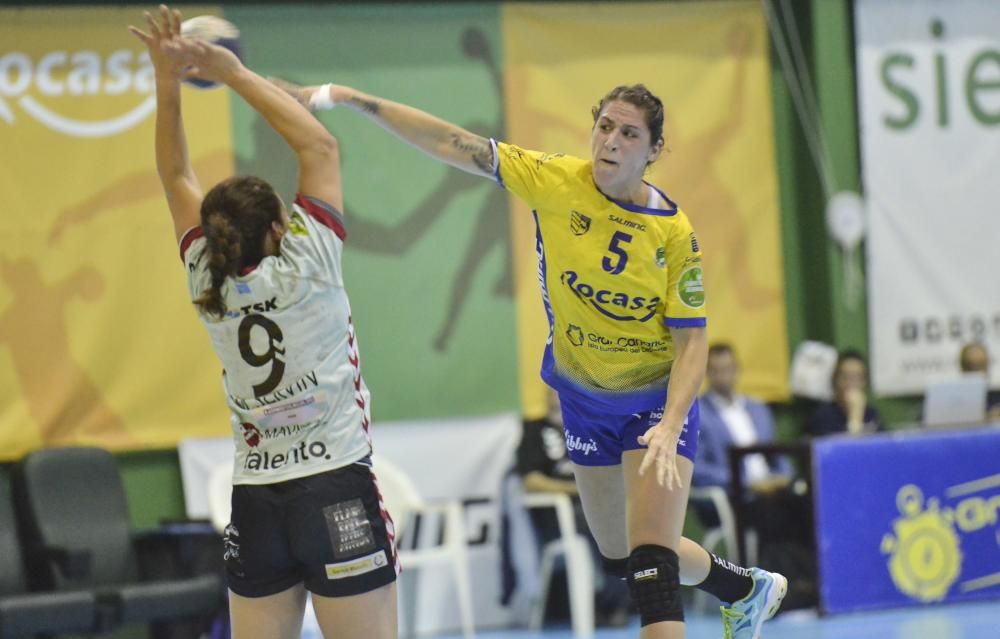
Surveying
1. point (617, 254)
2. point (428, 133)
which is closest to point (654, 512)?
point (617, 254)

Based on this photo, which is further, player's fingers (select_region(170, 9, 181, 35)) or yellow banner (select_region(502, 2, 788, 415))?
yellow banner (select_region(502, 2, 788, 415))

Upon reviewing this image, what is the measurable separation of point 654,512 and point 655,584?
0.21 meters

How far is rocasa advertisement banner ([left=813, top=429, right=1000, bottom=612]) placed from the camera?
824cm

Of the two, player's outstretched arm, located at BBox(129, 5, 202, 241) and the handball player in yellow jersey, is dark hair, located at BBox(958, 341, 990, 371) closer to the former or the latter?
the handball player in yellow jersey

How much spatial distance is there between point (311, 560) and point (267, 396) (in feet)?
1.27

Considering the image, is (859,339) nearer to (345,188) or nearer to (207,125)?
(345,188)

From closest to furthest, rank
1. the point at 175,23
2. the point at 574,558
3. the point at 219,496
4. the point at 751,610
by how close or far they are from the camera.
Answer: the point at 175,23, the point at 751,610, the point at 219,496, the point at 574,558

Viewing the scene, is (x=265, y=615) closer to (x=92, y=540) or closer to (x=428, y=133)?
(x=428, y=133)

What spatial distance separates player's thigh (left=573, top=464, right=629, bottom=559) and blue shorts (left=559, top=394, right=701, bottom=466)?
1.2 inches

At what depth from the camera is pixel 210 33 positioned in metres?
3.98

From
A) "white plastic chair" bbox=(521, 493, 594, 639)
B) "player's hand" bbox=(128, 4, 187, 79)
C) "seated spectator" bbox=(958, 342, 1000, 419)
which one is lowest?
"white plastic chair" bbox=(521, 493, 594, 639)

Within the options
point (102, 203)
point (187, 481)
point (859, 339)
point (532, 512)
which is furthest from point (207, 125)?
point (859, 339)

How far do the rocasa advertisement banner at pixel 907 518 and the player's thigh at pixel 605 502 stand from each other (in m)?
3.78

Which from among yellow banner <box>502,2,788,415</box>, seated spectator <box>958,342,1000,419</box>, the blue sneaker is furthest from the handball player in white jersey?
seated spectator <box>958,342,1000,419</box>
